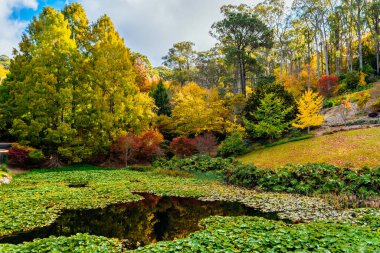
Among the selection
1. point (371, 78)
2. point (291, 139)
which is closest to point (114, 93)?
point (291, 139)

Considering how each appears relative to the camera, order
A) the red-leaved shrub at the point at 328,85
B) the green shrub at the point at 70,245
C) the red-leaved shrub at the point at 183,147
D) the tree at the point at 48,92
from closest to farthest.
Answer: the green shrub at the point at 70,245, the tree at the point at 48,92, the red-leaved shrub at the point at 183,147, the red-leaved shrub at the point at 328,85

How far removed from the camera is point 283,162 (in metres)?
20.1

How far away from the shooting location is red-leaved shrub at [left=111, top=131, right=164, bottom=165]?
24.0 m

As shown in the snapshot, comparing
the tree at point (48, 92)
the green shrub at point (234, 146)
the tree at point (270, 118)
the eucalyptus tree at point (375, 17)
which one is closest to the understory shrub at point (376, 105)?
the tree at point (270, 118)

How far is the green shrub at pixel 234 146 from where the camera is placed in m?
25.6

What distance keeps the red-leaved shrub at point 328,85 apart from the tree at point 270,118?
47.2 feet

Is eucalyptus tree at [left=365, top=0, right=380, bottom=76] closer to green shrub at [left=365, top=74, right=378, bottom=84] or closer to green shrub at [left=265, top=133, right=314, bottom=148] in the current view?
green shrub at [left=365, top=74, right=378, bottom=84]

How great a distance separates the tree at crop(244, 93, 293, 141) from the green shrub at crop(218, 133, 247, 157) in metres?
1.86

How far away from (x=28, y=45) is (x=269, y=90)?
988 inches

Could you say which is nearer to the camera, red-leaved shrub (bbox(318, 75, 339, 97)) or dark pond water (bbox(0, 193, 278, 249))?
dark pond water (bbox(0, 193, 278, 249))

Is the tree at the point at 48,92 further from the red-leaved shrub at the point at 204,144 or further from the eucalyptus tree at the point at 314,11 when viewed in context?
the eucalyptus tree at the point at 314,11

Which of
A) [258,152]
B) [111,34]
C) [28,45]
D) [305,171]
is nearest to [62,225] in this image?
[305,171]

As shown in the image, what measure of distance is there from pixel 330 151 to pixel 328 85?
20962 mm

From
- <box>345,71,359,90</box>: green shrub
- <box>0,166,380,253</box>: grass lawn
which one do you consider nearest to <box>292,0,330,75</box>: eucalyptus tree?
<box>345,71,359,90</box>: green shrub
